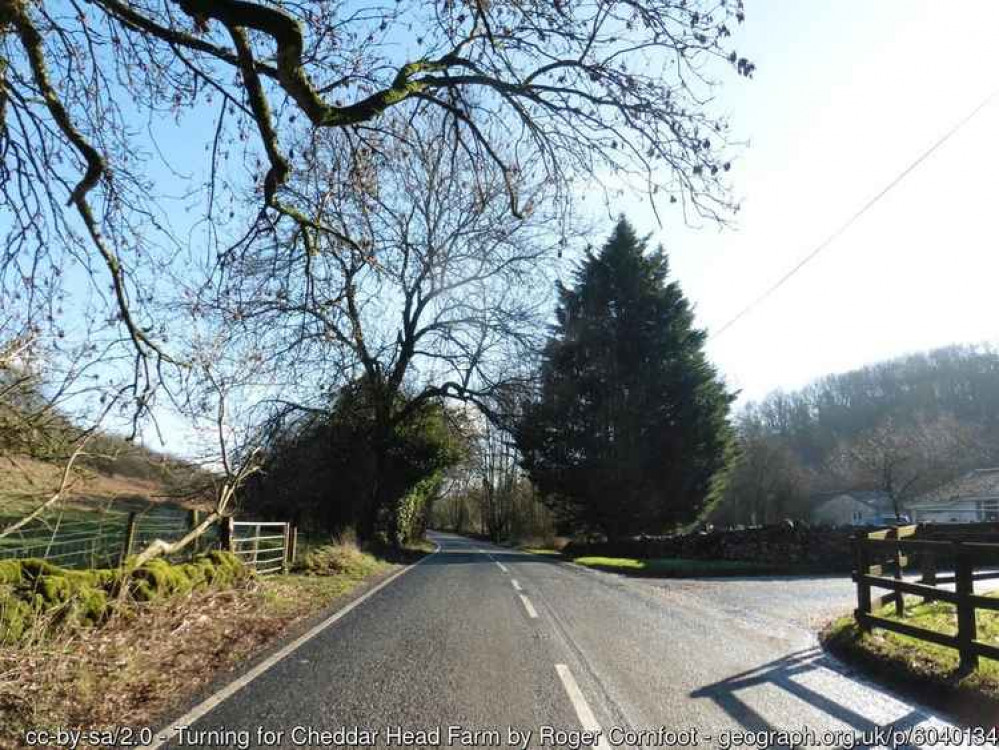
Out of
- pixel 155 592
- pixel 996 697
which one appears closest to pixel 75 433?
pixel 155 592

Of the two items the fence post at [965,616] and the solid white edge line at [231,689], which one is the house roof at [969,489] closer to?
the fence post at [965,616]

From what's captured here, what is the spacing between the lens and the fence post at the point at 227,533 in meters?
12.8

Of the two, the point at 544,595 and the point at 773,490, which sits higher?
the point at 773,490

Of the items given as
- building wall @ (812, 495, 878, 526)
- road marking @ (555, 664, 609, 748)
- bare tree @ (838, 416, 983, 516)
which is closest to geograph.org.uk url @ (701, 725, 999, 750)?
road marking @ (555, 664, 609, 748)

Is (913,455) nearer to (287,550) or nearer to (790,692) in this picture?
(287,550)

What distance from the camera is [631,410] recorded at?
114ft

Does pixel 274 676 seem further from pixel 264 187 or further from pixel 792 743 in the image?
pixel 264 187

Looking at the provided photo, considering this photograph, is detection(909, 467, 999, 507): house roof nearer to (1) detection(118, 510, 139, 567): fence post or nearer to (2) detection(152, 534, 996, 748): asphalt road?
(2) detection(152, 534, 996, 748): asphalt road

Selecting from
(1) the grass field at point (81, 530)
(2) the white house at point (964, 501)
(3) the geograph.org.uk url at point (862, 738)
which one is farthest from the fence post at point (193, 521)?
(2) the white house at point (964, 501)

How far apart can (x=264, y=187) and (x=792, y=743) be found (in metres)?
6.98

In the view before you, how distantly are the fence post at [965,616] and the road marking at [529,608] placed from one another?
526cm

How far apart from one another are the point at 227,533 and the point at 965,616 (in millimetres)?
11108

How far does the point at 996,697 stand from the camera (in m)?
5.65

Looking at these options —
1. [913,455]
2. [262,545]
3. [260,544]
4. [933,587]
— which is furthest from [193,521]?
[913,455]
